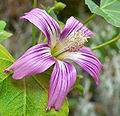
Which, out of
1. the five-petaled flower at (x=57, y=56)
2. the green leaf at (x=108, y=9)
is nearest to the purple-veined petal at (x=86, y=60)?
the five-petaled flower at (x=57, y=56)

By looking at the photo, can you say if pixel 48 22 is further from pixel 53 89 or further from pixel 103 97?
pixel 103 97

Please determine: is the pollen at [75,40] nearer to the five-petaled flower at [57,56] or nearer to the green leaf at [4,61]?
the five-petaled flower at [57,56]

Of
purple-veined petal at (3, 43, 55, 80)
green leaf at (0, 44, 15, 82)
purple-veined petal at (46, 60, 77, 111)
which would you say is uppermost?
purple-veined petal at (3, 43, 55, 80)

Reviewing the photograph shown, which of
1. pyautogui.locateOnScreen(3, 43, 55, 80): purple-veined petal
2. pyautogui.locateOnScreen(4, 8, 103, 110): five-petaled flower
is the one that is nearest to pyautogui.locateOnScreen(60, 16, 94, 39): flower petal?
pyautogui.locateOnScreen(4, 8, 103, 110): five-petaled flower

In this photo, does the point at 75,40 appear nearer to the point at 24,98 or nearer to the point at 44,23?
the point at 44,23

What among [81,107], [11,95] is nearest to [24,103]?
[11,95]

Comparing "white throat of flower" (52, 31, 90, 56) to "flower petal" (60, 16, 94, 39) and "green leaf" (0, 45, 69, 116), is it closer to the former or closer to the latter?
"flower petal" (60, 16, 94, 39)
